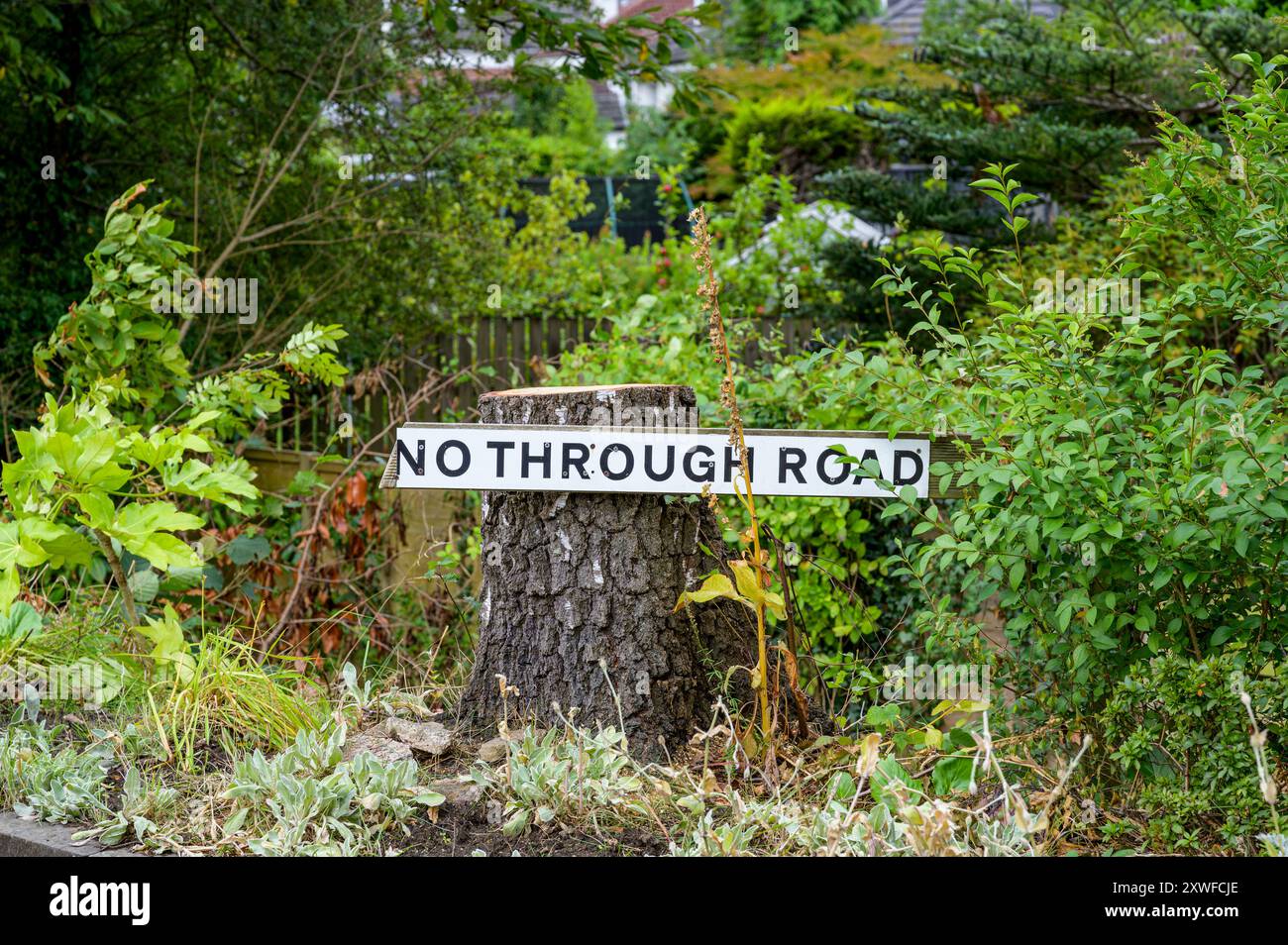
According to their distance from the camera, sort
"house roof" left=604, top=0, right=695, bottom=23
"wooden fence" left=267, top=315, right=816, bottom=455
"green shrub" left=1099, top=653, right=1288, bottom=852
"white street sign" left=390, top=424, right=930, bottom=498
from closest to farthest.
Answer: "green shrub" left=1099, top=653, right=1288, bottom=852 < "white street sign" left=390, top=424, right=930, bottom=498 < "house roof" left=604, top=0, right=695, bottom=23 < "wooden fence" left=267, top=315, right=816, bottom=455

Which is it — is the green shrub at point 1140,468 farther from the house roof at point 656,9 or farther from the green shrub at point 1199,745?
the house roof at point 656,9

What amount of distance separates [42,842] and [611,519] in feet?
5.08

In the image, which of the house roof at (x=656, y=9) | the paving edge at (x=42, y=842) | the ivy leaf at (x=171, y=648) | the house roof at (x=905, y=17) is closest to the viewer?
the paving edge at (x=42, y=842)

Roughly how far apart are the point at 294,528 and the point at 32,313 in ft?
7.56

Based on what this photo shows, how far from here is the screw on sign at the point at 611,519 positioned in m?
3.24

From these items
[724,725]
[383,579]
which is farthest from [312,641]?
[724,725]

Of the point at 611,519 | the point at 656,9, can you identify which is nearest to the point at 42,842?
the point at 611,519

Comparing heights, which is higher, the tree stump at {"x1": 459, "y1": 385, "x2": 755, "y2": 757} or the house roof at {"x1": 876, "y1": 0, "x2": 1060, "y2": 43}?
the house roof at {"x1": 876, "y1": 0, "x2": 1060, "y2": 43}

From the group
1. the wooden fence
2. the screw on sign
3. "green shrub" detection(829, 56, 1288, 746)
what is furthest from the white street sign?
the wooden fence

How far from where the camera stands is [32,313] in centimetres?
671

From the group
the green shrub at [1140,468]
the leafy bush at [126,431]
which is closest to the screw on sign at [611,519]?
the green shrub at [1140,468]

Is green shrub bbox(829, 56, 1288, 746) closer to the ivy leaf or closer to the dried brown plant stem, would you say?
the dried brown plant stem

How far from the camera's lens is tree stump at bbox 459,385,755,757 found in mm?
3293
